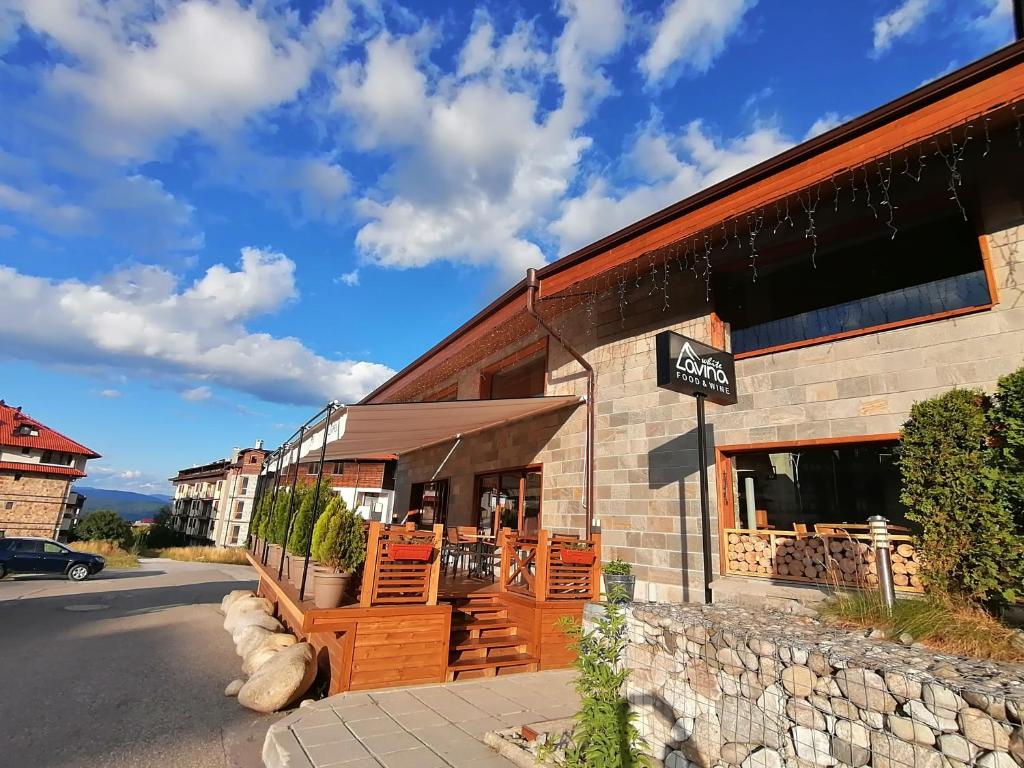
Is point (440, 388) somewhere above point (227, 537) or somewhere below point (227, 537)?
above

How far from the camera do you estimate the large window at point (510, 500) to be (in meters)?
9.54

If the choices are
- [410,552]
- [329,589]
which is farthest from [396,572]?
[329,589]

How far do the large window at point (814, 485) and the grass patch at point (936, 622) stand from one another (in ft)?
5.79

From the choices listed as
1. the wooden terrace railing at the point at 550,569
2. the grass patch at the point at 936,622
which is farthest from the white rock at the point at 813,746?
the wooden terrace railing at the point at 550,569

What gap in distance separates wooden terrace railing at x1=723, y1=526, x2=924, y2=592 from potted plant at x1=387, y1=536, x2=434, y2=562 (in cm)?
352

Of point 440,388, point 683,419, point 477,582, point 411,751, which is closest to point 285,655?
point 411,751

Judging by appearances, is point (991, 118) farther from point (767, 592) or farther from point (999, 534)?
point (767, 592)

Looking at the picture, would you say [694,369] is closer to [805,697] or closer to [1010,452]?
[1010,452]

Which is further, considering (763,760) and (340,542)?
(340,542)

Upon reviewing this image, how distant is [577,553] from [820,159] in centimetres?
529

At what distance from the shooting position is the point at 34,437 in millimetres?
34875

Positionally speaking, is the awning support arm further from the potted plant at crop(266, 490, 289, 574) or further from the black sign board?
the potted plant at crop(266, 490, 289, 574)

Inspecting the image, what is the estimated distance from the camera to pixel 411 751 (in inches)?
147

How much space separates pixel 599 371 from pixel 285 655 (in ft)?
19.0
